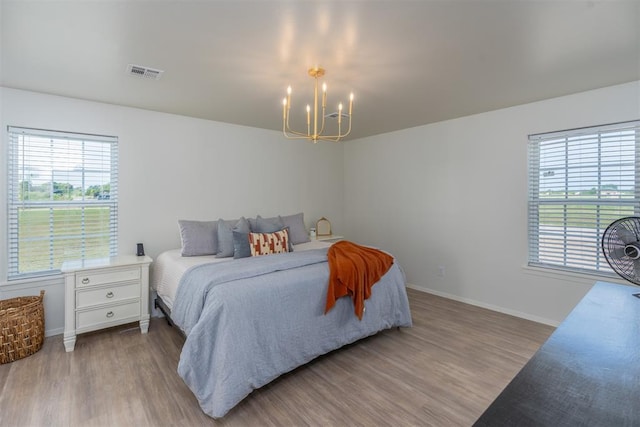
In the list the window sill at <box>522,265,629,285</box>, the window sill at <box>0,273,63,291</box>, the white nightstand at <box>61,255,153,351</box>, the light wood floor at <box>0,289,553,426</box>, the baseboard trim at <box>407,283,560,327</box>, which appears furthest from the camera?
the baseboard trim at <box>407,283,560,327</box>

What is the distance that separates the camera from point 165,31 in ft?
6.13

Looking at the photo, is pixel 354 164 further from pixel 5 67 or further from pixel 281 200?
pixel 5 67

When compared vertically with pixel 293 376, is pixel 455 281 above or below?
above

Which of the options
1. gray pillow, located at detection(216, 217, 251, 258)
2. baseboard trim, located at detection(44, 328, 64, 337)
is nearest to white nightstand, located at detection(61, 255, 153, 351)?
baseboard trim, located at detection(44, 328, 64, 337)

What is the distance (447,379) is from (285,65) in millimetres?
2635

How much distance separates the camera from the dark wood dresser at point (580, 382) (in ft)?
2.25

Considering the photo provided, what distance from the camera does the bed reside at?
1.89 metres

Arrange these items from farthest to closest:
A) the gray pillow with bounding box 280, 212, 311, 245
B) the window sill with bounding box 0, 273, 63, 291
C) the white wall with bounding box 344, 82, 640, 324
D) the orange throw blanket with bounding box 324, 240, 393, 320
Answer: the gray pillow with bounding box 280, 212, 311, 245 < the white wall with bounding box 344, 82, 640, 324 < the window sill with bounding box 0, 273, 63, 291 < the orange throw blanket with bounding box 324, 240, 393, 320

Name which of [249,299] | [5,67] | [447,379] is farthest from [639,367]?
[5,67]

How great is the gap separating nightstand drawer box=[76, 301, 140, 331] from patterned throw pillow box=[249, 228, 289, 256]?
1.23 meters

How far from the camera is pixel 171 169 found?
363 cm

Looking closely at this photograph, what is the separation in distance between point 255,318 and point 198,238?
155cm

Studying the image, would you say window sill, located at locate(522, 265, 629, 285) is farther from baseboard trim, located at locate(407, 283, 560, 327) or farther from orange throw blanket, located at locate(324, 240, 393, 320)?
orange throw blanket, located at locate(324, 240, 393, 320)

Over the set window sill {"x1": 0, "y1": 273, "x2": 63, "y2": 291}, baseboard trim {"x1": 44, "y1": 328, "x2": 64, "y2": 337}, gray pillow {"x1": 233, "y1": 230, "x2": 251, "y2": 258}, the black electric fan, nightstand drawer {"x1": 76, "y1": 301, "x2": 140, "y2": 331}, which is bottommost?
baseboard trim {"x1": 44, "y1": 328, "x2": 64, "y2": 337}
